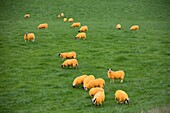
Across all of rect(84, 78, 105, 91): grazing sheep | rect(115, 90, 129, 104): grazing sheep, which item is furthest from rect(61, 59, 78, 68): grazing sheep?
rect(115, 90, 129, 104): grazing sheep

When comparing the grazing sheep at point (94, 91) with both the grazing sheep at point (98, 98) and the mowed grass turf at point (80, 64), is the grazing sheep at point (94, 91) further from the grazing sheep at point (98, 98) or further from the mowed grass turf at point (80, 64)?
the grazing sheep at point (98, 98)

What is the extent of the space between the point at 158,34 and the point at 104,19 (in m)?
11.9

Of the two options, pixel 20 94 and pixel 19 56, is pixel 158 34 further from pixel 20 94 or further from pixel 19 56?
pixel 20 94

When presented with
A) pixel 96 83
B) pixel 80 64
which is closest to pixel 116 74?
pixel 96 83

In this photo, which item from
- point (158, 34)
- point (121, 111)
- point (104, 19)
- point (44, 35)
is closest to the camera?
point (121, 111)

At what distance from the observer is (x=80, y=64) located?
781 inches

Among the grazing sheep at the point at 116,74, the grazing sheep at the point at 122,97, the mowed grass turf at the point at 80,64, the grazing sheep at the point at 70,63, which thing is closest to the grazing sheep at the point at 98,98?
the mowed grass turf at the point at 80,64

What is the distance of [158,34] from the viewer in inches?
1222

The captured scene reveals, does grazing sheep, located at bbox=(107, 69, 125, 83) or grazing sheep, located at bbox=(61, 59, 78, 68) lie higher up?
grazing sheep, located at bbox=(61, 59, 78, 68)

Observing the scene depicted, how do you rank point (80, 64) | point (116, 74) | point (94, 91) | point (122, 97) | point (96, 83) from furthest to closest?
point (80, 64), point (116, 74), point (96, 83), point (94, 91), point (122, 97)

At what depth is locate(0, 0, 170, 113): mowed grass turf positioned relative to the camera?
13.3 m

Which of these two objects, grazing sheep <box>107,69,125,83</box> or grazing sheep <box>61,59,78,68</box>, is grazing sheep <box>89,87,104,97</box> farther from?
grazing sheep <box>61,59,78,68</box>

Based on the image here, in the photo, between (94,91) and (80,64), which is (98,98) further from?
(80,64)

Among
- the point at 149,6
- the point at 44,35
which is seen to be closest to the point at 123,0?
the point at 149,6
